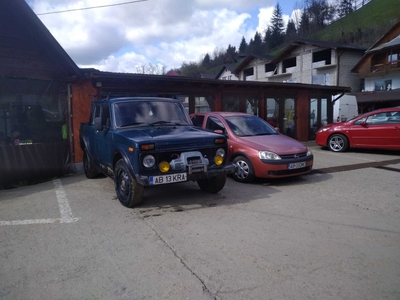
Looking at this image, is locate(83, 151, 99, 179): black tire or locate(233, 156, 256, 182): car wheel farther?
locate(83, 151, 99, 179): black tire

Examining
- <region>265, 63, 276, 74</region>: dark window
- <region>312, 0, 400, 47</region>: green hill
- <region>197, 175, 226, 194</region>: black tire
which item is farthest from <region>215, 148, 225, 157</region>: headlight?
<region>312, 0, 400, 47</region>: green hill

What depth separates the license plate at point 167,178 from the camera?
5.11 m

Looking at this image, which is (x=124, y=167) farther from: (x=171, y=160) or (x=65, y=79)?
(x=65, y=79)

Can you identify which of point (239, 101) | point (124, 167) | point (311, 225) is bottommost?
point (311, 225)

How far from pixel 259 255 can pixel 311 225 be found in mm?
1396

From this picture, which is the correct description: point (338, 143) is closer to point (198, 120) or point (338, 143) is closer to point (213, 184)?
point (198, 120)

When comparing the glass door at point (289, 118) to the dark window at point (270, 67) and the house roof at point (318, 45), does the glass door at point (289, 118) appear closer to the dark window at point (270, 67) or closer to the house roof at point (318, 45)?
the house roof at point (318, 45)

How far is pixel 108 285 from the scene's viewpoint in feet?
10.5

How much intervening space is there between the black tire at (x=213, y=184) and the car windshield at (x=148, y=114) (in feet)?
4.24

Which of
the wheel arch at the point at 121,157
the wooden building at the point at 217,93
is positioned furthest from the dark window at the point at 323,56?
the wheel arch at the point at 121,157

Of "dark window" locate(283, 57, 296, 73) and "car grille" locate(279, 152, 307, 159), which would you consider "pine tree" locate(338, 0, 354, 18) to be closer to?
"dark window" locate(283, 57, 296, 73)

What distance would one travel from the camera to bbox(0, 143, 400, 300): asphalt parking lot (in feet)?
10.3

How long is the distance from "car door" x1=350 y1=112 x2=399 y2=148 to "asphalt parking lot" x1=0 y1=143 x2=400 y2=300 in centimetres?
502

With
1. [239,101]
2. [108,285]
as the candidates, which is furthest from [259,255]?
[239,101]
